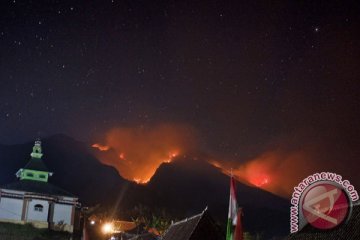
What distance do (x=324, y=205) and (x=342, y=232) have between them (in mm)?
2483

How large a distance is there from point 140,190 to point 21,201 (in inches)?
3153

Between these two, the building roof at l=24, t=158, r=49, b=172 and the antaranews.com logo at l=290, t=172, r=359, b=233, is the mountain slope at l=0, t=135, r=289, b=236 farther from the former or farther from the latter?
the antaranews.com logo at l=290, t=172, r=359, b=233

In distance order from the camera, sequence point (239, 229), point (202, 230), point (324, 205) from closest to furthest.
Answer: point (239, 229) < point (324, 205) < point (202, 230)

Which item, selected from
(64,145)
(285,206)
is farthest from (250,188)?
(64,145)

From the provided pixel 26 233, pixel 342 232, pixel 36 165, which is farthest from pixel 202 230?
pixel 36 165

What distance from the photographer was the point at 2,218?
55.0 meters

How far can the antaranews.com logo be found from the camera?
24.0 m

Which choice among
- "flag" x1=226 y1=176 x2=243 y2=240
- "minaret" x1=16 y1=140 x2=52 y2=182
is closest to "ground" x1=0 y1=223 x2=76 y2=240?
"minaret" x1=16 y1=140 x2=52 y2=182

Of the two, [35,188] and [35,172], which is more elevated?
[35,172]

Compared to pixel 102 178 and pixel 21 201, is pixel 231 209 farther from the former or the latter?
pixel 102 178

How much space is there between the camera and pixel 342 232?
23.0 meters

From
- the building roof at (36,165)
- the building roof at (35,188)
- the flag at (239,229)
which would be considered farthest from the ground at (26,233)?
the flag at (239,229)

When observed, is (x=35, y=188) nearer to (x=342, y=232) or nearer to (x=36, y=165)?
(x=36, y=165)

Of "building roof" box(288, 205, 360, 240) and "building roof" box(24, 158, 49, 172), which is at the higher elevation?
"building roof" box(24, 158, 49, 172)
